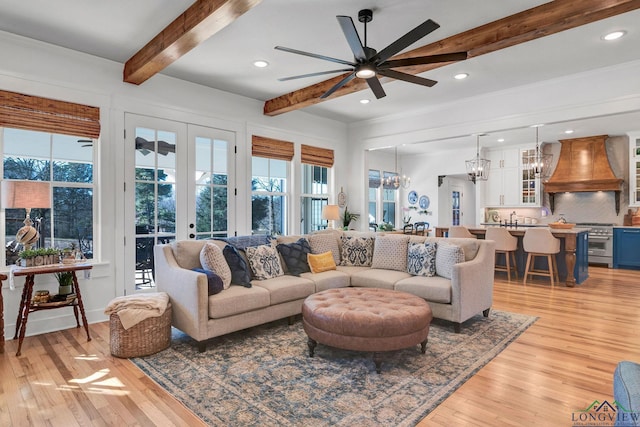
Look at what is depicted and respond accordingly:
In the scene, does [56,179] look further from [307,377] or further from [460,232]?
[460,232]

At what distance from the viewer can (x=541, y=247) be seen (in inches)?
222

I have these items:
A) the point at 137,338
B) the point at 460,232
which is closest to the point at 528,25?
the point at 460,232

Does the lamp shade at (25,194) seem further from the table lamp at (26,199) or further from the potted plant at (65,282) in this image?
the potted plant at (65,282)

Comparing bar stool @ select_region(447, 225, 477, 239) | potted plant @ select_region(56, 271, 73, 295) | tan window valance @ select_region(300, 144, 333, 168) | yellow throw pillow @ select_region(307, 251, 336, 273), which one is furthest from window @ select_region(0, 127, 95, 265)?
bar stool @ select_region(447, 225, 477, 239)

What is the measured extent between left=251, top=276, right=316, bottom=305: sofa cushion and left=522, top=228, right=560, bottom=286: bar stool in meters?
3.95

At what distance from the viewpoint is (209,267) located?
3.35 m

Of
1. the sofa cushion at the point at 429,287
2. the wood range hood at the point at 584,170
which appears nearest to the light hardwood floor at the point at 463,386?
the sofa cushion at the point at 429,287

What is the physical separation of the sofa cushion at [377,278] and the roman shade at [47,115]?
3.38 metres

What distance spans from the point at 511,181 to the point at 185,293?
8.51 metres

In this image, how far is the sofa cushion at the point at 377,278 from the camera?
3.91 metres

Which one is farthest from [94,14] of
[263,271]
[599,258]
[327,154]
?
[599,258]

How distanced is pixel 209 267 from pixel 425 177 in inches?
312

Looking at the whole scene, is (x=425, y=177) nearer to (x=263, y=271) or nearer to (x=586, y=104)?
(x=586, y=104)

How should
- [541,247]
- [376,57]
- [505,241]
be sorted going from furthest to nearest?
[505,241], [541,247], [376,57]
